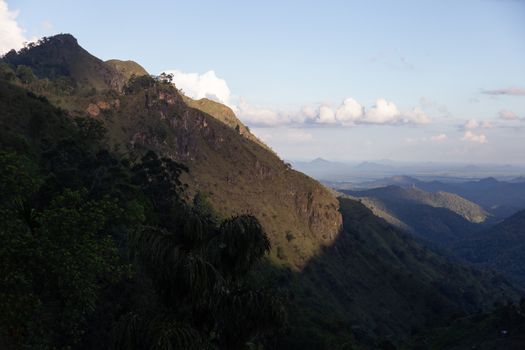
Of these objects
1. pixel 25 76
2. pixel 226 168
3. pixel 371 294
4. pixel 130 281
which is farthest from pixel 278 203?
pixel 130 281

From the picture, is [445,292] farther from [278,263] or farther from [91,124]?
[91,124]

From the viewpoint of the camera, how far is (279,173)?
170375 millimetres

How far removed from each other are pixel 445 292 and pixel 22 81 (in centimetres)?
15379

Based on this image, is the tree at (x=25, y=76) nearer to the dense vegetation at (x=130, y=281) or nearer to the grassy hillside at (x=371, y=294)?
the grassy hillside at (x=371, y=294)

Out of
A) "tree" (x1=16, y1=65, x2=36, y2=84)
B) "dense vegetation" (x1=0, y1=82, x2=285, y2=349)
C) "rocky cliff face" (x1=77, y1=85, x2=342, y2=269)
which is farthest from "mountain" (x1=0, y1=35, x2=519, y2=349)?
"dense vegetation" (x1=0, y1=82, x2=285, y2=349)

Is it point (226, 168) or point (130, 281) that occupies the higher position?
point (226, 168)

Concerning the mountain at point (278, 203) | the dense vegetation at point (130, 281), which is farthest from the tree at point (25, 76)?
the dense vegetation at point (130, 281)

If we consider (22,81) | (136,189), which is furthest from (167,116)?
(136,189)

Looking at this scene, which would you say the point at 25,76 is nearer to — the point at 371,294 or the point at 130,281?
the point at 130,281

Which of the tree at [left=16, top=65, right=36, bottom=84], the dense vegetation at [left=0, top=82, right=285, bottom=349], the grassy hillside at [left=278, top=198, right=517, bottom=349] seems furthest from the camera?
the tree at [left=16, top=65, right=36, bottom=84]

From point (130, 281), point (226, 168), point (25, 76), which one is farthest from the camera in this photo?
point (226, 168)

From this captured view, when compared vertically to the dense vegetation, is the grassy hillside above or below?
below

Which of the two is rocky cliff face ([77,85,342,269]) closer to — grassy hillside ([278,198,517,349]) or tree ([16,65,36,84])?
grassy hillside ([278,198,517,349])

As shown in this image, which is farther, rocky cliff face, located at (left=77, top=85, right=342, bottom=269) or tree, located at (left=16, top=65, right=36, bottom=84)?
rocky cliff face, located at (left=77, top=85, right=342, bottom=269)
